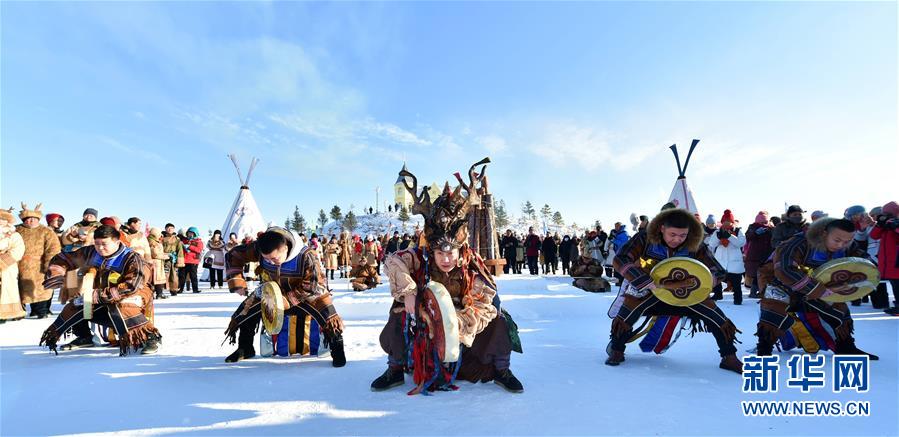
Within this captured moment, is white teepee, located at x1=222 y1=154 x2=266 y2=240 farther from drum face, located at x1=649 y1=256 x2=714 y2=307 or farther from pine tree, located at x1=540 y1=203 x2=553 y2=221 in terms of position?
pine tree, located at x1=540 y1=203 x2=553 y2=221

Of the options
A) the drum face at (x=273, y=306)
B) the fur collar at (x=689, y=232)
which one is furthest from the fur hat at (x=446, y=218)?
the fur collar at (x=689, y=232)

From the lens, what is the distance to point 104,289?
3.82 meters

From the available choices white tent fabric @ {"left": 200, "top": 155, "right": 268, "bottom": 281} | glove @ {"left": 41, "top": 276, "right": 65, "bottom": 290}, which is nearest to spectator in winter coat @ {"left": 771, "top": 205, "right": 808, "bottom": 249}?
glove @ {"left": 41, "top": 276, "right": 65, "bottom": 290}

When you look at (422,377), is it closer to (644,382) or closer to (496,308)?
(496,308)

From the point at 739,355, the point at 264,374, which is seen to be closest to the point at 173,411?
the point at 264,374

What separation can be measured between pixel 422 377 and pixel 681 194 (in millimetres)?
12973

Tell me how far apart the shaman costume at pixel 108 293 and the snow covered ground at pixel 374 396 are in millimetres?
243

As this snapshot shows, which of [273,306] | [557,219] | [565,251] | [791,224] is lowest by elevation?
[565,251]

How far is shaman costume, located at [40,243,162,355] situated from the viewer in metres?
3.80

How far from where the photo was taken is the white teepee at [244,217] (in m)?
15.8

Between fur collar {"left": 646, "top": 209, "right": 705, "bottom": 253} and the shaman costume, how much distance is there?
505 centimetres

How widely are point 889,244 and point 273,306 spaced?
27.3 feet

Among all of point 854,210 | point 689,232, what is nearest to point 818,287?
point 689,232

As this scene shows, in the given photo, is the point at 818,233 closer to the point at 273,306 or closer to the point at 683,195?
the point at 273,306
